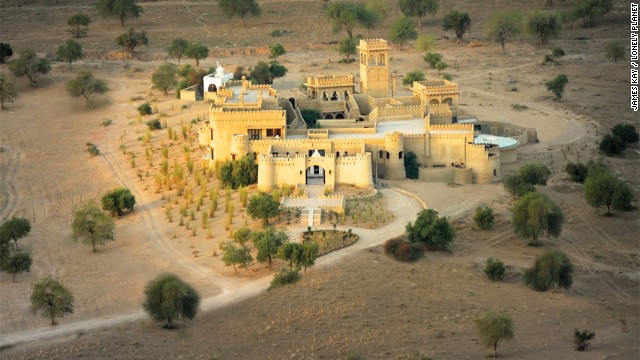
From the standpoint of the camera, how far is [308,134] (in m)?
58.9

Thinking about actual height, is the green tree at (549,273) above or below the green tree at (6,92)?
below

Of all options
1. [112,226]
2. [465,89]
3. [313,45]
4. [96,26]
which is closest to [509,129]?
[465,89]

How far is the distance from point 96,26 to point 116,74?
19762 millimetres

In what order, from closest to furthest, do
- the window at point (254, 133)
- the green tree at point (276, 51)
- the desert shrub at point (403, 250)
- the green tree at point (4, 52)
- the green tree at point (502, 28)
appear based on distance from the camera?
the desert shrub at point (403, 250)
the window at point (254, 133)
the green tree at point (4, 52)
the green tree at point (276, 51)
the green tree at point (502, 28)

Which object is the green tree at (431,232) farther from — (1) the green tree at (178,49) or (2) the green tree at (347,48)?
(2) the green tree at (347,48)

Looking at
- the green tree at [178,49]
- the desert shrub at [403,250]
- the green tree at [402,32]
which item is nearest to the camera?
the desert shrub at [403,250]

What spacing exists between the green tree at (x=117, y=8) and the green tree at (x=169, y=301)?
205 feet

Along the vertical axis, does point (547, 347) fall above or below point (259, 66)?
below

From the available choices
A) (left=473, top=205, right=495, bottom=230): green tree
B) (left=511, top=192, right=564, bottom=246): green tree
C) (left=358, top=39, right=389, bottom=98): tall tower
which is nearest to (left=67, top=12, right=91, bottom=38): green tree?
(left=358, top=39, right=389, bottom=98): tall tower

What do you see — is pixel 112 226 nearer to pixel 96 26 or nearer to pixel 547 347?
pixel 547 347

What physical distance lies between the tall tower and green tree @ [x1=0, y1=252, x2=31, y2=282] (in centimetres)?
2770

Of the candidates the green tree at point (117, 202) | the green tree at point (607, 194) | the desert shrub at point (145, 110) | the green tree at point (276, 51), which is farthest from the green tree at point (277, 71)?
the green tree at point (607, 194)

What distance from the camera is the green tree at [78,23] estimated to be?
9988 cm

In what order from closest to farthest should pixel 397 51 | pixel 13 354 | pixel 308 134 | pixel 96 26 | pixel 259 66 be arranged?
pixel 13 354, pixel 308 134, pixel 259 66, pixel 397 51, pixel 96 26
